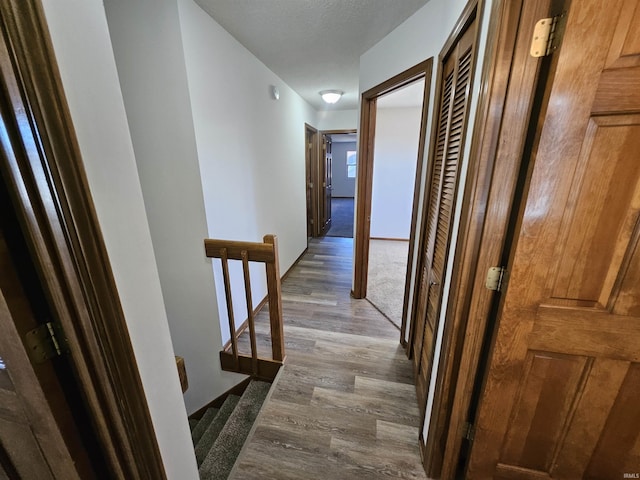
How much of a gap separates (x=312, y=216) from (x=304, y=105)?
197 centimetres

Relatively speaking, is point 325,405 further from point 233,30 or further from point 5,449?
point 233,30

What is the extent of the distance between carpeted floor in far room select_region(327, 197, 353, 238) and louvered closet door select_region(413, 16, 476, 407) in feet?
11.9

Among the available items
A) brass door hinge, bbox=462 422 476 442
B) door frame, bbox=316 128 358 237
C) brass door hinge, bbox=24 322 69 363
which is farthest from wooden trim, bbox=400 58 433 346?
door frame, bbox=316 128 358 237

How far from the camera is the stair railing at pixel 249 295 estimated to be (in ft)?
5.52

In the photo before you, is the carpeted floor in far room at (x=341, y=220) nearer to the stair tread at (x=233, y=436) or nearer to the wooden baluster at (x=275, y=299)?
→ the wooden baluster at (x=275, y=299)

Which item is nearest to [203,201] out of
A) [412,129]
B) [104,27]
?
[104,27]

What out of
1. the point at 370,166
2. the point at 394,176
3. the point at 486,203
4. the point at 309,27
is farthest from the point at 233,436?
the point at 394,176

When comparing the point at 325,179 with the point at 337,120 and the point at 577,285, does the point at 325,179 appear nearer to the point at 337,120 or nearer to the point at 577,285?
the point at 337,120

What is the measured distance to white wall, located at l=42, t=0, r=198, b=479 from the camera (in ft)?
1.76

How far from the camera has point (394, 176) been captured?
4816 mm

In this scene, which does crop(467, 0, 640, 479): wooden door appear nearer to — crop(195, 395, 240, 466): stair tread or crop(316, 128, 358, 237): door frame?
crop(195, 395, 240, 466): stair tread

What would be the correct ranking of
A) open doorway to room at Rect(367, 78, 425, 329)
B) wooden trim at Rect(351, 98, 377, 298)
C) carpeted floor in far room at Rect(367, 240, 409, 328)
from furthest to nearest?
open doorway to room at Rect(367, 78, 425, 329)
carpeted floor in far room at Rect(367, 240, 409, 328)
wooden trim at Rect(351, 98, 377, 298)

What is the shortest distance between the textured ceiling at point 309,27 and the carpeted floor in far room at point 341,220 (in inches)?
127

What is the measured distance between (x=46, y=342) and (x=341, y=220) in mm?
6260
